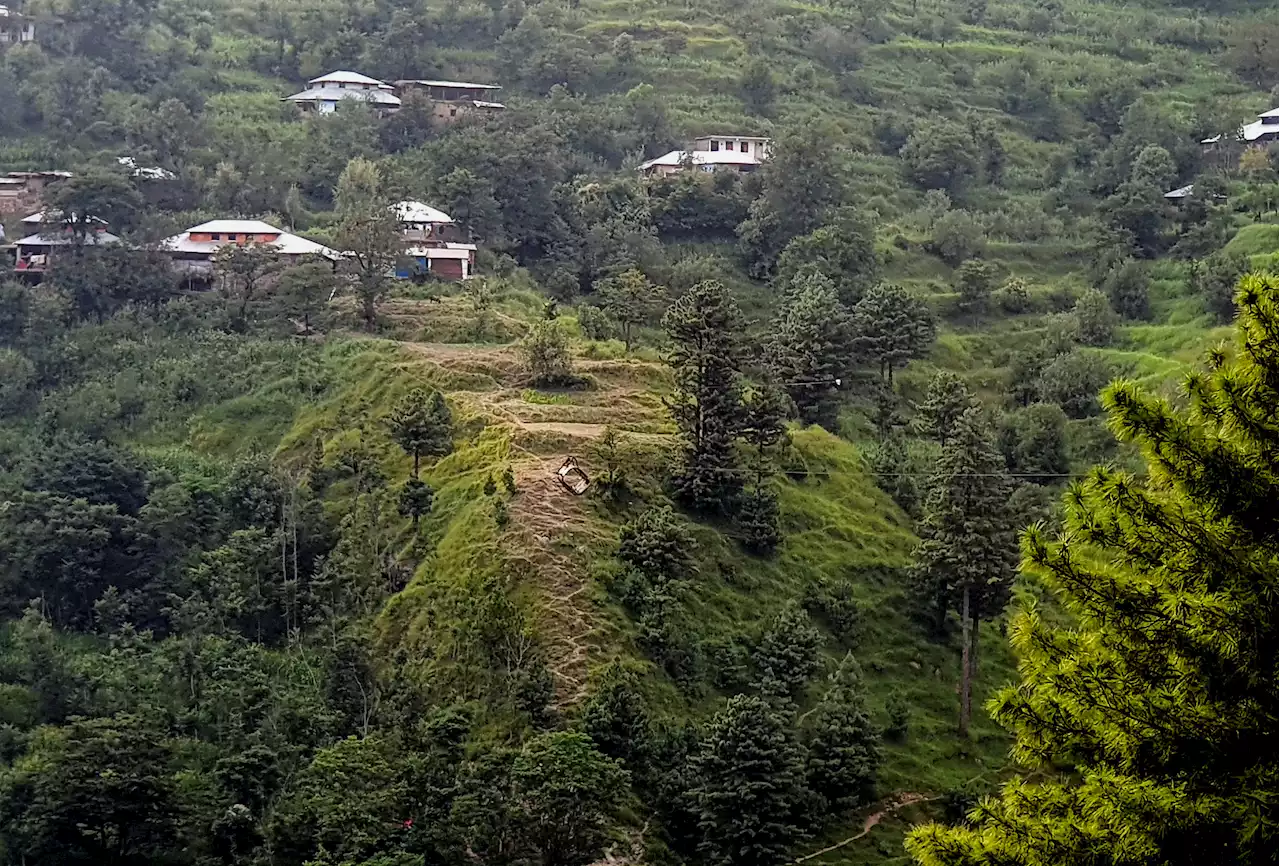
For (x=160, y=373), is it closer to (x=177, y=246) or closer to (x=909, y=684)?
(x=177, y=246)

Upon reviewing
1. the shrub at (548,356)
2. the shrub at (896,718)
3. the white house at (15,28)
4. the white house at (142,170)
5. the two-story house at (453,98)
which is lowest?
the shrub at (896,718)

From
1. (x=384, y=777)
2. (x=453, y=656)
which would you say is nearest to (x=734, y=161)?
(x=453, y=656)

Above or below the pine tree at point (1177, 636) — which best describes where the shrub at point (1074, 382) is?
below

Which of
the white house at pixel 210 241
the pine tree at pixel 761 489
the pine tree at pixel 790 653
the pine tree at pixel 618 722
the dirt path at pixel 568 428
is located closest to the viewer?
the pine tree at pixel 618 722

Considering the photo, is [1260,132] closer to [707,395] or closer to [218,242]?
[707,395]

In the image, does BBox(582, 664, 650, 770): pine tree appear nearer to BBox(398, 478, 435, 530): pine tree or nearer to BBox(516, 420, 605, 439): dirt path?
BBox(398, 478, 435, 530): pine tree

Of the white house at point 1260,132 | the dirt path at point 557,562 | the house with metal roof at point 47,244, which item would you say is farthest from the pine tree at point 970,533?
the white house at point 1260,132

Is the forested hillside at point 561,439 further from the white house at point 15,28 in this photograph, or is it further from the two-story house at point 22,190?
the two-story house at point 22,190
